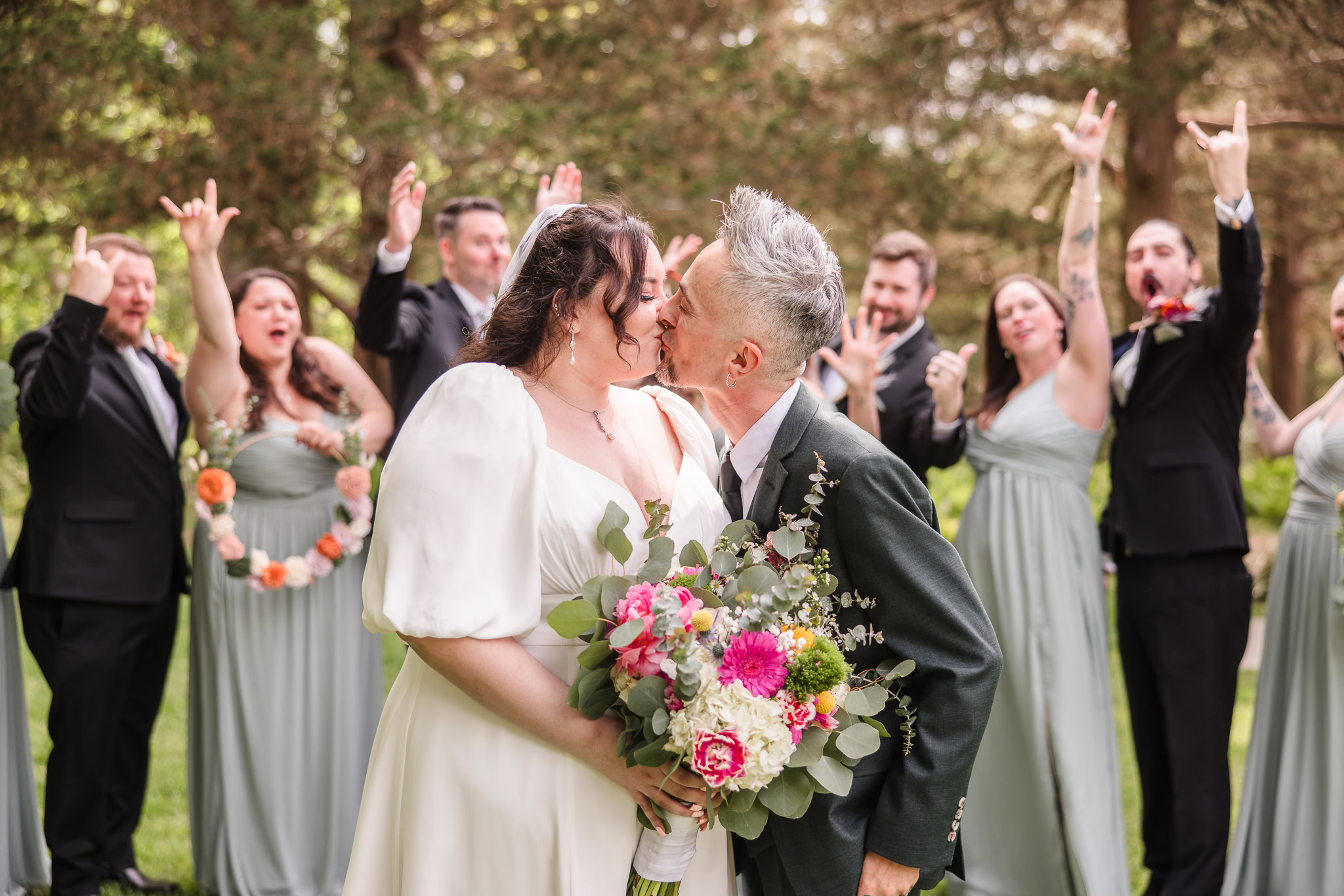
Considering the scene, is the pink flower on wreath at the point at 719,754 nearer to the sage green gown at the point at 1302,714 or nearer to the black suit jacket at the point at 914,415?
the black suit jacket at the point at 914,415

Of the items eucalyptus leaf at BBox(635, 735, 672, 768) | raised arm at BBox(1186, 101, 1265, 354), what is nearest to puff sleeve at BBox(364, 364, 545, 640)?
eucalyptus leaf at BBox(635, 735, 672, 768)

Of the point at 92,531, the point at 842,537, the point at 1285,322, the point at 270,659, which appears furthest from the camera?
the point at 1285,322

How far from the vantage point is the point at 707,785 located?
7.57 ft

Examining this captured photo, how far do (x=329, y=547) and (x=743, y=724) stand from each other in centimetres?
317

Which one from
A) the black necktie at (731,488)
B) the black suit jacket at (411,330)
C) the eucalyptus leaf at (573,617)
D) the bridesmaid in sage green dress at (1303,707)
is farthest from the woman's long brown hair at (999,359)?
the eucalyptus leaf at (573,617)

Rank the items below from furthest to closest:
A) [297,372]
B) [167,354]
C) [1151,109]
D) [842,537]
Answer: [1151,109], [297,372], [167,354], [842,537]

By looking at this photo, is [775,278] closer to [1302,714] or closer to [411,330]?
[411,330]

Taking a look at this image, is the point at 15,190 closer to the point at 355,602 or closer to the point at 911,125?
the point at 355,602

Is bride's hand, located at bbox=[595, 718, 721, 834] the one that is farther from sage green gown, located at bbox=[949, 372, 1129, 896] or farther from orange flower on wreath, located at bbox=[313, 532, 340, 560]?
orange flower on wreath, located at bbox=[313, 532, 340, 560]

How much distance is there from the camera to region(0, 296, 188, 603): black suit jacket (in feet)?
15.4

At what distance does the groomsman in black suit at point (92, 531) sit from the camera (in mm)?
4605

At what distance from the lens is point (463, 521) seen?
2393mm

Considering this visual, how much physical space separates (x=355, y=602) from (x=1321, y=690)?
4.09 meters

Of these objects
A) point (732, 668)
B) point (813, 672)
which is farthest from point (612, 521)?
point (813, 672)
